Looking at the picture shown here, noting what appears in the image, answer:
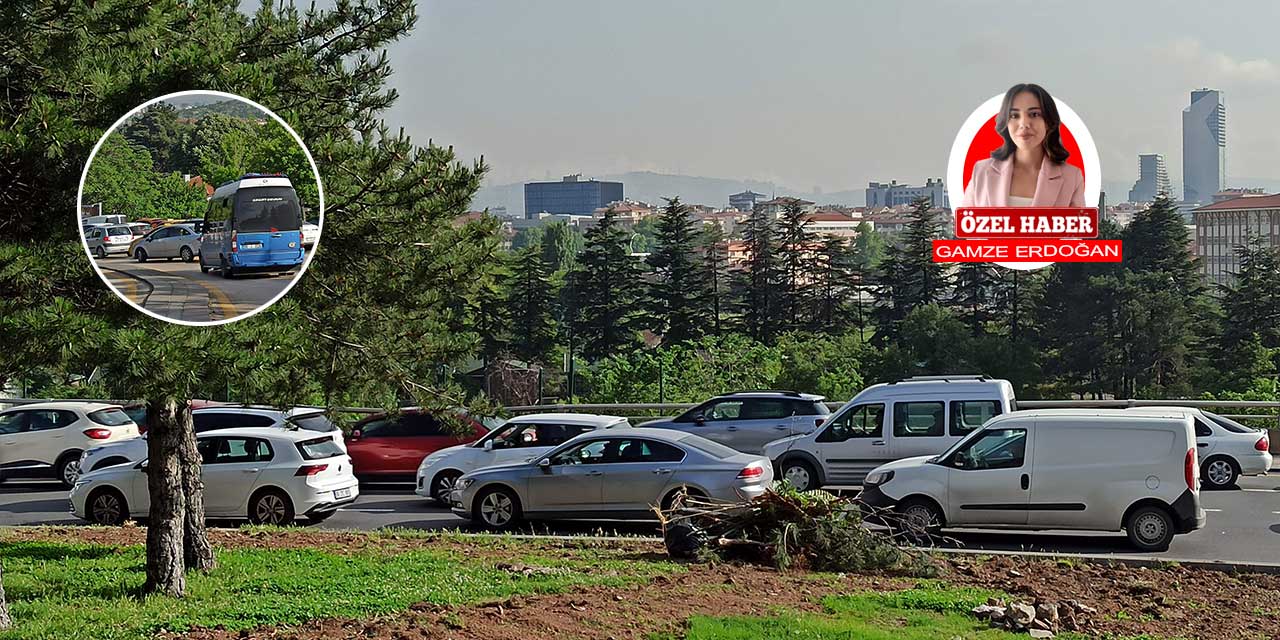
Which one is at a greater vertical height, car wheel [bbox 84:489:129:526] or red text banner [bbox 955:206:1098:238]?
red text banner [bbox 955:206:1098:238]

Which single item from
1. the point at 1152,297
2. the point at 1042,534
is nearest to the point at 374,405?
the point at 1042,534

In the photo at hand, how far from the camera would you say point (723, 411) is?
912 inches

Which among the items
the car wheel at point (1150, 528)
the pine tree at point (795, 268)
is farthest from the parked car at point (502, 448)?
the pine tree at point (795, 268)

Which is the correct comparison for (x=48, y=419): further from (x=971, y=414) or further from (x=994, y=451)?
(x=994, y=451)

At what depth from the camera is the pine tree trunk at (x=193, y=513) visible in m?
11.6

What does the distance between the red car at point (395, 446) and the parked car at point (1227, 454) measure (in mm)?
11956

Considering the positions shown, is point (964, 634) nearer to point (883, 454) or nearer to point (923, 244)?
point (883, 454)

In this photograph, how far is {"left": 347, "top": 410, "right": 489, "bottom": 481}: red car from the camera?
21.5 metres

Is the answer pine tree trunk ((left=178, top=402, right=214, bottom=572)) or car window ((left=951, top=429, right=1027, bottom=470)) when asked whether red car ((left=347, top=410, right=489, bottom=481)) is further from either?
car window ((left=951, top=429, right=1027, bottom=470))

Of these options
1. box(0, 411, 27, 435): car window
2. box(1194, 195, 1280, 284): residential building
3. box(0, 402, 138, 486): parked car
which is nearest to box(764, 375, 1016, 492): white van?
box(0, 402, 138, 486): parked car

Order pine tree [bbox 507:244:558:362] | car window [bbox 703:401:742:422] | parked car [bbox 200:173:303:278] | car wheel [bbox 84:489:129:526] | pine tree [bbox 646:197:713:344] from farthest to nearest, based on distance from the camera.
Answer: pine tree [bbox 646:197:713:344]
pine tree [bbox 507:244:558:362]
car window [bbox 703:401:742:422]
car wheel [bbox 84:489:129:526]
parked car [bbox 200:173:303:278]

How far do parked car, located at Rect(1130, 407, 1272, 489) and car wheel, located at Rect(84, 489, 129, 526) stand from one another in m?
16.0

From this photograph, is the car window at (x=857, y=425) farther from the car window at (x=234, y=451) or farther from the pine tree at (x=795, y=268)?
the pine tree at (x=795, y=268)

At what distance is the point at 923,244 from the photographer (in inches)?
2677
